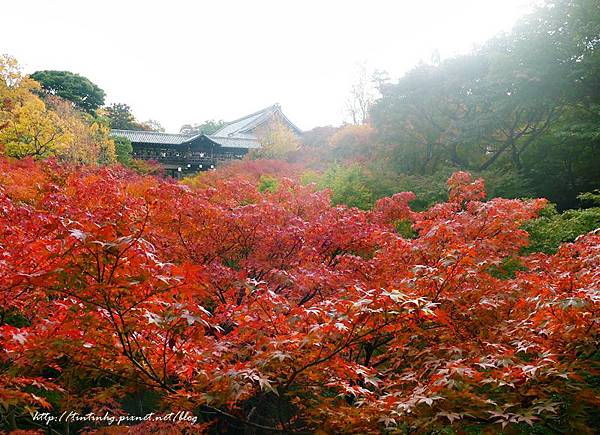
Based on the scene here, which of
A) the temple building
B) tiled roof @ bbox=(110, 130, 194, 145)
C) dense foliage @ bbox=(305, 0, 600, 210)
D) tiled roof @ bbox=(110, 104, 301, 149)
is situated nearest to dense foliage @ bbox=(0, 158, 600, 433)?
dense foliage @ bbox=(305, 0, 600, 210)

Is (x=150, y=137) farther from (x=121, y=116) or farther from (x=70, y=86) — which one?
(x=121, y=116)

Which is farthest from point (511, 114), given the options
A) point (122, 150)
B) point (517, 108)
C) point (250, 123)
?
point (250, 123)

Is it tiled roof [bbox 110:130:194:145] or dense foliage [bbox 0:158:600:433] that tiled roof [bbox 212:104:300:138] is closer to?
tiled roof [bbox 110:130:194:145]

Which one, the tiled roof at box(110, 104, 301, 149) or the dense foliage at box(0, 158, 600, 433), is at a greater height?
the tiled roof at box(110, 104, 301, 149)

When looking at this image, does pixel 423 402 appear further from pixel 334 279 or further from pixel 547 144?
pixel 547 144

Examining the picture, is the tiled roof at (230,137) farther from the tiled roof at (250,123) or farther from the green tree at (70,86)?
the green tree at (70,86)

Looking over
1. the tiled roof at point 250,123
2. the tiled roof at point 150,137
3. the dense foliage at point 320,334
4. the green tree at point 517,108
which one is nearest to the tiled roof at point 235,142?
the tiled roof at point 150,137

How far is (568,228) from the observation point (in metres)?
8.56

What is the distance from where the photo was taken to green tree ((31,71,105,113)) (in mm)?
32219

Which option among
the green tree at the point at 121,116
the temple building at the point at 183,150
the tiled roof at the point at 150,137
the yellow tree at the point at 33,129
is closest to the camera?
the yellow tree at the point at 33,129

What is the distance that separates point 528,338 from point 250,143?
1310 inches

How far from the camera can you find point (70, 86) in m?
32.4

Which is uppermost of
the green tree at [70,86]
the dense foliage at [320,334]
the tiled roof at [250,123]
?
the green tree at [70,86]

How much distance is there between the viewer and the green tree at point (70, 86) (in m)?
32.2
